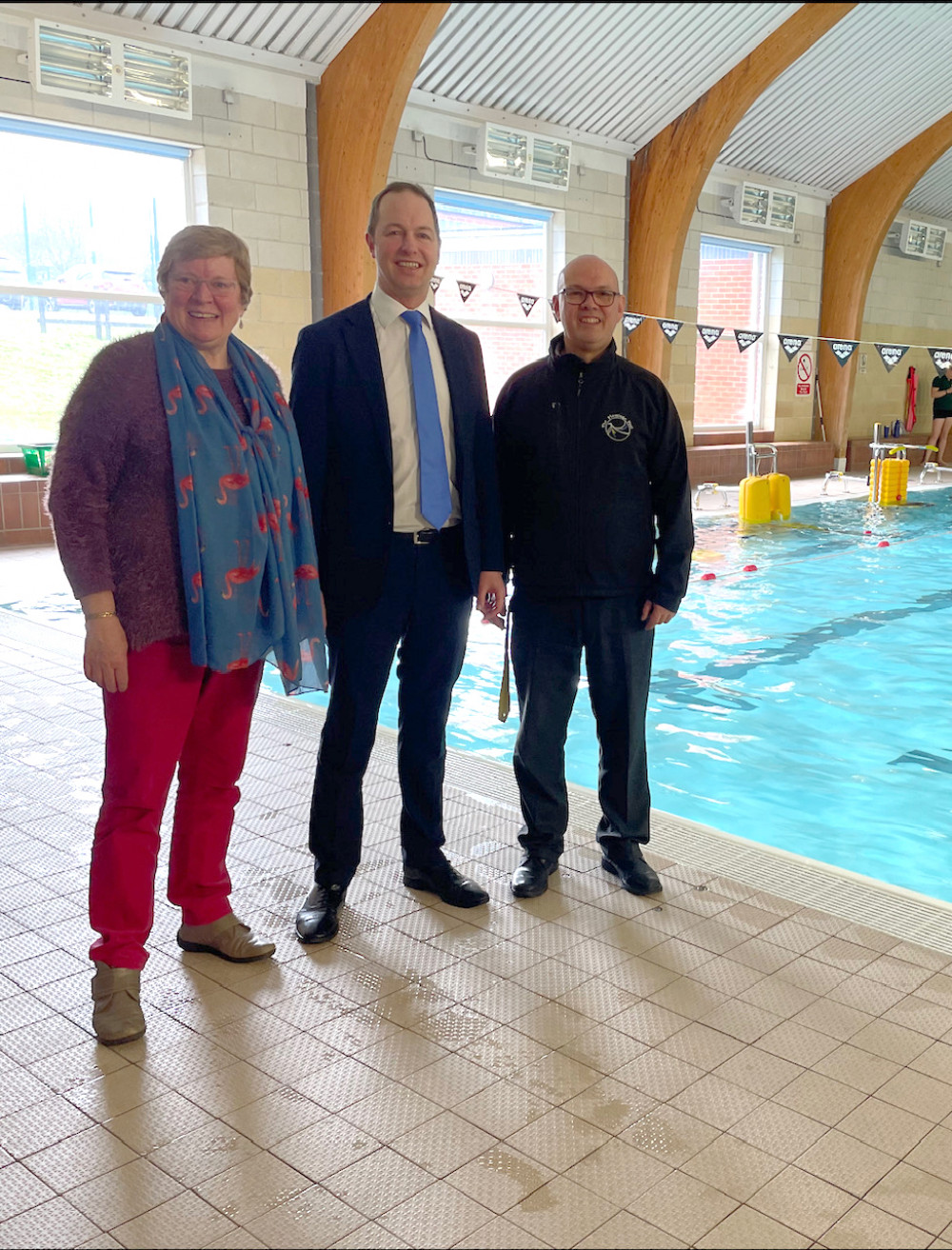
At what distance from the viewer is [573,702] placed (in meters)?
2.80

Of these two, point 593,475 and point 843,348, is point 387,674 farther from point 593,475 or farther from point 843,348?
point 843,348

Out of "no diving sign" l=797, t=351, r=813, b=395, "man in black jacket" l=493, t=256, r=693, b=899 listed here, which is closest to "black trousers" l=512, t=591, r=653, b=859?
"man in black jacket" l=493, t=256, r=693, b=899

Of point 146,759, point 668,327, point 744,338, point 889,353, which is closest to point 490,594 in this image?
point 146,759

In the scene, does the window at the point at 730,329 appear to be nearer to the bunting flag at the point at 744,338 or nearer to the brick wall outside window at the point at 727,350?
the brick wall outside window at the point at 727,350

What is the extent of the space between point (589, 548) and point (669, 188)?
10.8 m

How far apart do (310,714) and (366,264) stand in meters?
6.50

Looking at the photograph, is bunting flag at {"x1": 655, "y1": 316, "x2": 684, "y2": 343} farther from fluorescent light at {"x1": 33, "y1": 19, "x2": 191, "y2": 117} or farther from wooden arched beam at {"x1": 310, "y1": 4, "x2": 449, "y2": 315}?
fluorescent light at {"x1": 33, "y1": 19, "x2": 191, "y2": 117}

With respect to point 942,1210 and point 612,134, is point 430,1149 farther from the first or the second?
point 612,134

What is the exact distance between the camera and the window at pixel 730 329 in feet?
48.2

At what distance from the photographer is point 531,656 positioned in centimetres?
279

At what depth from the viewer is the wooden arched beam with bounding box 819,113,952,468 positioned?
14.4 metres

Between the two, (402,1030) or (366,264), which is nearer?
(402,1030)

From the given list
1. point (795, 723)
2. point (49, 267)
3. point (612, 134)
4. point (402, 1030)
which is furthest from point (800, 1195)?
point (612, 134)

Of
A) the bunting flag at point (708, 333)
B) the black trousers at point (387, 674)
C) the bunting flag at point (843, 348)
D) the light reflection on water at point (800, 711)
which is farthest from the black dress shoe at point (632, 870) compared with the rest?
the bunting flag at point (843, 348)
